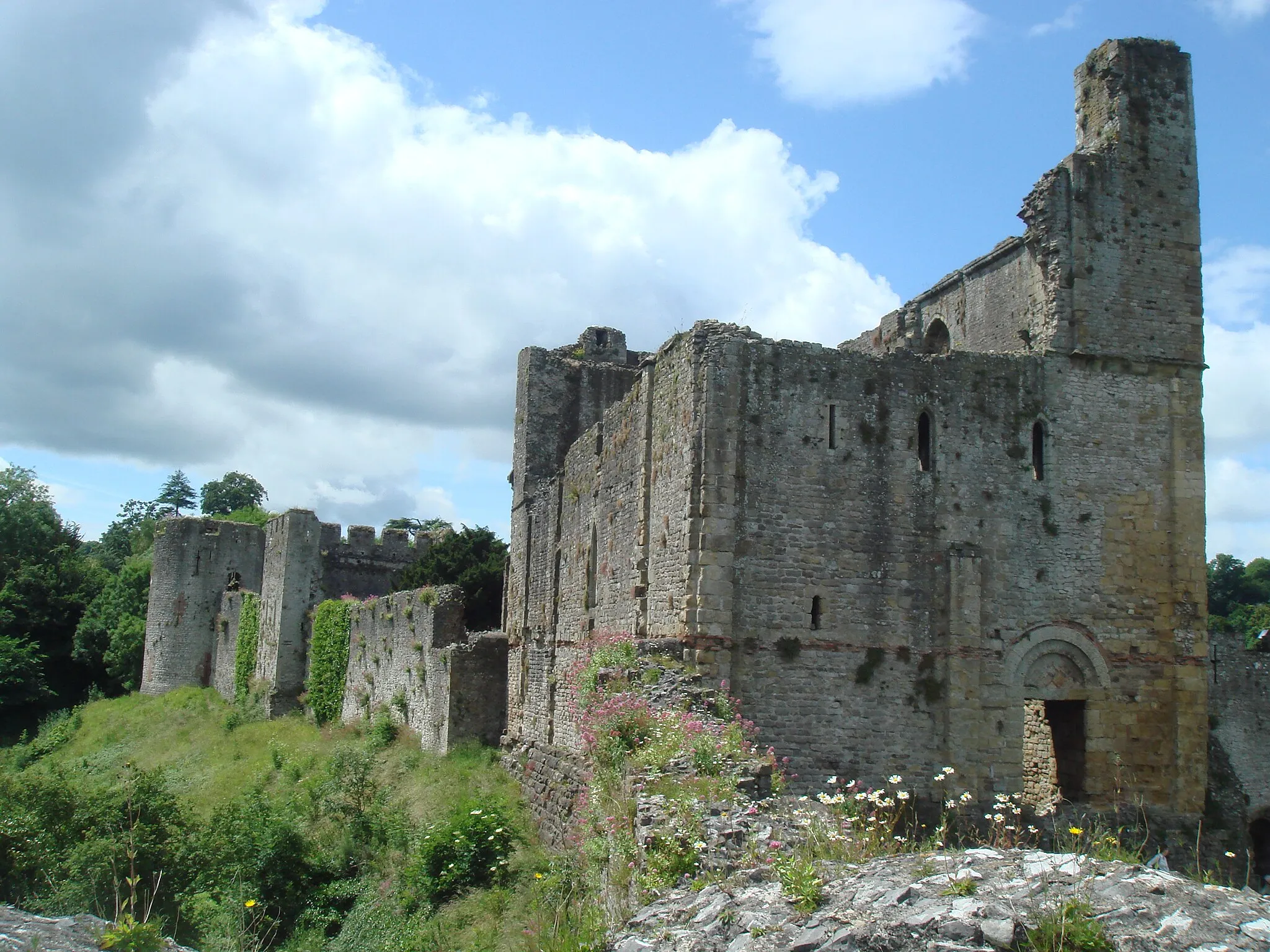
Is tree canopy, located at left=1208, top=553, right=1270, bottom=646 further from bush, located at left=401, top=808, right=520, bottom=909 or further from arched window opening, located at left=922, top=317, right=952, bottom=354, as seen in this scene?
bush, located at left=401, top=808, right=520, bottom=909

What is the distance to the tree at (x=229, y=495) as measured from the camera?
85125 mm

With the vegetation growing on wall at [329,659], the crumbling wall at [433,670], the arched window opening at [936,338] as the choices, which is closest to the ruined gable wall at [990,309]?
the arched window opening at [936,338]

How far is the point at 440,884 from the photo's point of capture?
14727mm

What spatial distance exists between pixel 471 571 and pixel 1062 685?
59.3 ft

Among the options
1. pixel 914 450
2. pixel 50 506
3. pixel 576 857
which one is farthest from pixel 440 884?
pixel 50 506

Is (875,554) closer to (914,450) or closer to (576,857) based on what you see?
(914,450)

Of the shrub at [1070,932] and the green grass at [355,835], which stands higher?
the shrub at [1070,932]

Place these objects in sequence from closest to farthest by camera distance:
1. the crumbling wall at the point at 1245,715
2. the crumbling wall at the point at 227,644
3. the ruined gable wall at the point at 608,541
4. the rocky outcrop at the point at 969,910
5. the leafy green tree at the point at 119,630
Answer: the rocky outcrop at the point at 969,910 → the ruined gable wall at the point at 608,541 → the crumbling wall at the point at 1245,715 → the crumbling wall at the point at 227,644 → the leafy green tree at the point at 119,630

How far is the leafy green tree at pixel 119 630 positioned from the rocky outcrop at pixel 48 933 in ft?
121

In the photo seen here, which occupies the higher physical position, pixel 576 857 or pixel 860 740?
pixel 860 740

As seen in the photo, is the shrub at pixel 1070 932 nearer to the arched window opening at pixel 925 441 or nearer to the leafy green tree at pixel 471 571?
the arched window opening at pixel 925 441

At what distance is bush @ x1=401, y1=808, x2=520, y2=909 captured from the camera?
14.7 meters

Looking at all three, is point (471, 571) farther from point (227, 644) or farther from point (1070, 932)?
point (1070, 932)

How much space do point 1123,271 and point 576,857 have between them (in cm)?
1228
